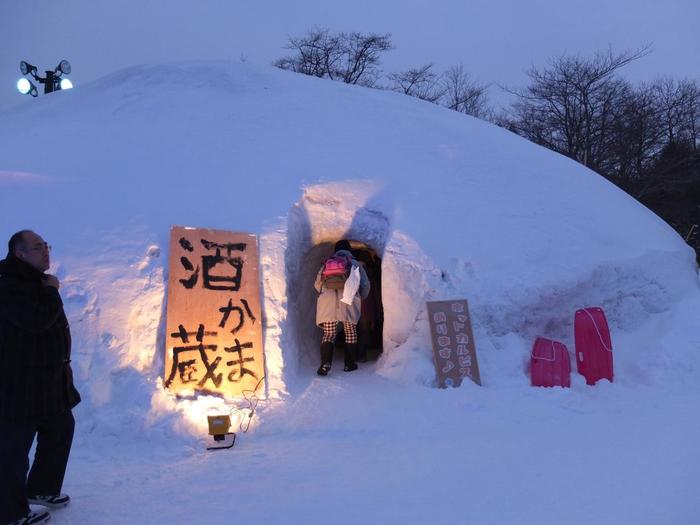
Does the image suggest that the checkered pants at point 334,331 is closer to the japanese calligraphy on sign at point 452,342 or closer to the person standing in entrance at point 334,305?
the person standing in entrance at point 334,305

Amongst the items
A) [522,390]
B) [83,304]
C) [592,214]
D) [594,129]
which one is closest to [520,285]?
[522,390]

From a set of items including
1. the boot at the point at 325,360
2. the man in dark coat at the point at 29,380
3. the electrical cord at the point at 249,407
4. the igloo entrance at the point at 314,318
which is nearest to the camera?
the man in dark coat at the point at 29,380

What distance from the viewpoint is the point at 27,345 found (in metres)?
2.66

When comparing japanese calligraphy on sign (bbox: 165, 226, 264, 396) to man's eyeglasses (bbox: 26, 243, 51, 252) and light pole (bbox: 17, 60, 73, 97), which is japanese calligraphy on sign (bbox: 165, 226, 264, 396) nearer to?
man's eyeglasses (bbox: 26, 243, 51, 252)

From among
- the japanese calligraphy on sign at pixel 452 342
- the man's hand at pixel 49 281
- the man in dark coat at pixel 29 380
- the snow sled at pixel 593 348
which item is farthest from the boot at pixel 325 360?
the man's hand at pixel 49 281

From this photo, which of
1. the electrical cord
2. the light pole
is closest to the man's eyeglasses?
the electrical cord

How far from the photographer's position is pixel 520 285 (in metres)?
5.91

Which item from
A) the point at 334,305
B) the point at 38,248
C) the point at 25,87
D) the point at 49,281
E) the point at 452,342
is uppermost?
the point at 25,87

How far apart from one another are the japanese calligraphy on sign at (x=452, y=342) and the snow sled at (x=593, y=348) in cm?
115

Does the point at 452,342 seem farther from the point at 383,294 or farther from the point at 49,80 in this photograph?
the point at 49,80

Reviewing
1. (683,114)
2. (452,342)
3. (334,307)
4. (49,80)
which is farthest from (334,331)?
(683,114)

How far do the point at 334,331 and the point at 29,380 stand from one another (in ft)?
11.6

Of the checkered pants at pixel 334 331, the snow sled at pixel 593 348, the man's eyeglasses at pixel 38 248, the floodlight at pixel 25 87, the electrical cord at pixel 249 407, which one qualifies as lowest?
the electrical cord at pixel 249 407

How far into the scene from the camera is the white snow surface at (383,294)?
3234 millimetres
